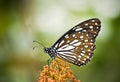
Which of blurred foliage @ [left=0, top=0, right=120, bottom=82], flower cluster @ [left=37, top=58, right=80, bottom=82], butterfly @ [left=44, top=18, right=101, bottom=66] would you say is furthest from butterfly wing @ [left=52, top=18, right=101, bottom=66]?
blurred foliage @ [left=0, top=0, right=120, bottom=82]

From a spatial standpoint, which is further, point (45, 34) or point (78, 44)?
point (45, 34)

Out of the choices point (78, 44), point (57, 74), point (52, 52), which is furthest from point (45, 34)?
point (57, 74)

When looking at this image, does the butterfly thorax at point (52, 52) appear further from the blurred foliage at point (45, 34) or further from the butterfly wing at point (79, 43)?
the blurred foliage at point (45, 34)

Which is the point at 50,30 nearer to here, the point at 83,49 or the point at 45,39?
the point at 45,39

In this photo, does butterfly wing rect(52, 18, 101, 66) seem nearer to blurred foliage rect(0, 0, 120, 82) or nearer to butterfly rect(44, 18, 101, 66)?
butterfly rect(44, 18, 101, 66)

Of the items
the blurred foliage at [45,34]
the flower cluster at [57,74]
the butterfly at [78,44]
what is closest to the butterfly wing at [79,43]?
the butterfly at [78,44]

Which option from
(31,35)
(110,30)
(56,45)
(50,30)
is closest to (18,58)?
(31,35)

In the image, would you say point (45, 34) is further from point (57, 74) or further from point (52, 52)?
point (57, 74)
